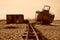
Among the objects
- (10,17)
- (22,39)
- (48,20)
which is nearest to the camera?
(22,39)

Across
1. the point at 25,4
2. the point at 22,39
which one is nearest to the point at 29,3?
the point at 25,4

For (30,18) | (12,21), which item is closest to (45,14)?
(12,21)

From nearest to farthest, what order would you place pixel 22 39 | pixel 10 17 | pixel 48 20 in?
1. pixel 22 39
2. pixel 48 20
3. pixel 10 17

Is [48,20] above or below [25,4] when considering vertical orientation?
below

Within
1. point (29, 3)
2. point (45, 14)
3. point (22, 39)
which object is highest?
point (29, 3)

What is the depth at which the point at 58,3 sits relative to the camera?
1972 cm

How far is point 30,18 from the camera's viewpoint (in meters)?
19.7

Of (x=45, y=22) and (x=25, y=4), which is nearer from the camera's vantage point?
(x=45, y=22)

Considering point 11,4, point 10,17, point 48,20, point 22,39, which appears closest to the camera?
point 22,39

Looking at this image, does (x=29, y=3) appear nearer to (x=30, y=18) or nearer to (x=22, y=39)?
(x=30, y=18)

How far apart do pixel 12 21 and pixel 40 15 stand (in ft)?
8.65

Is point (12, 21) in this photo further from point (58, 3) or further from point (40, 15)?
point (58, 3)

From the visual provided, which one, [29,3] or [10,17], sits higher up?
[29,3]

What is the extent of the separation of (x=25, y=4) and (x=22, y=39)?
1313 cm
